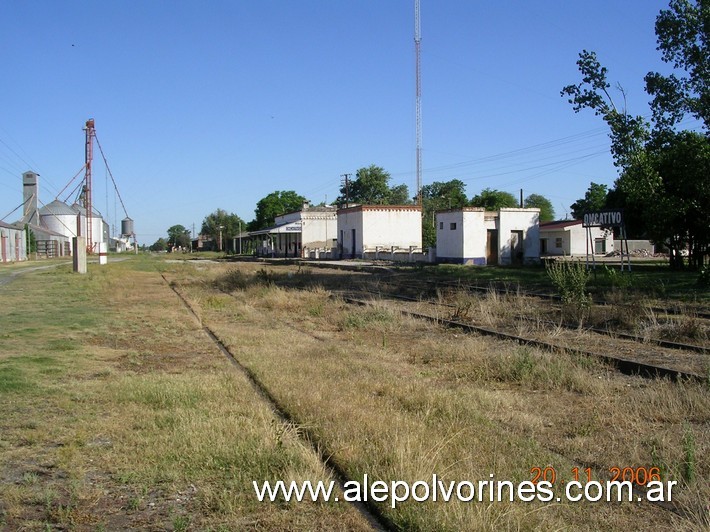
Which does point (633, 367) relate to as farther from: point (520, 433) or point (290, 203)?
point (290, 203)

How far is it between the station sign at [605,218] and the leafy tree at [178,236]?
133007mm

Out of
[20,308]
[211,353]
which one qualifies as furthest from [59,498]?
[20,308]

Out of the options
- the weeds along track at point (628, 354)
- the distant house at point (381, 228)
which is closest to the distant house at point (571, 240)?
the distant house at point (381, 228)

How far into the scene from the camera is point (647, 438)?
215 inches

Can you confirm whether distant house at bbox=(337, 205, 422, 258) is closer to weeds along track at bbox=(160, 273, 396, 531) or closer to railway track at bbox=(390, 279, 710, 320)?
railway track at bbox=(390, 279, 710, 320)

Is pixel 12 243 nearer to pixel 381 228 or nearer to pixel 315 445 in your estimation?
pixel 381 228

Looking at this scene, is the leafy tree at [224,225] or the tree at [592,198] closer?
the tree at [592,198]

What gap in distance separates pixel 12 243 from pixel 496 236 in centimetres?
4687

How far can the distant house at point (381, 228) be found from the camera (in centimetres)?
5684

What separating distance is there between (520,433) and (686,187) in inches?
694

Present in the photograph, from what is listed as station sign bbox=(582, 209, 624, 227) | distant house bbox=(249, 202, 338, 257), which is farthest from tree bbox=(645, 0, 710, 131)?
distant house bbox=(249, 202, 338, 257)

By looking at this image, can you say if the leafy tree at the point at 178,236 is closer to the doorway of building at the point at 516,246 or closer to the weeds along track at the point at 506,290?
the doorway of building at the point at 516,246

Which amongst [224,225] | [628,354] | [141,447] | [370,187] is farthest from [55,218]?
[141,447]

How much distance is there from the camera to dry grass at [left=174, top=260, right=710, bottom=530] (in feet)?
13.3
